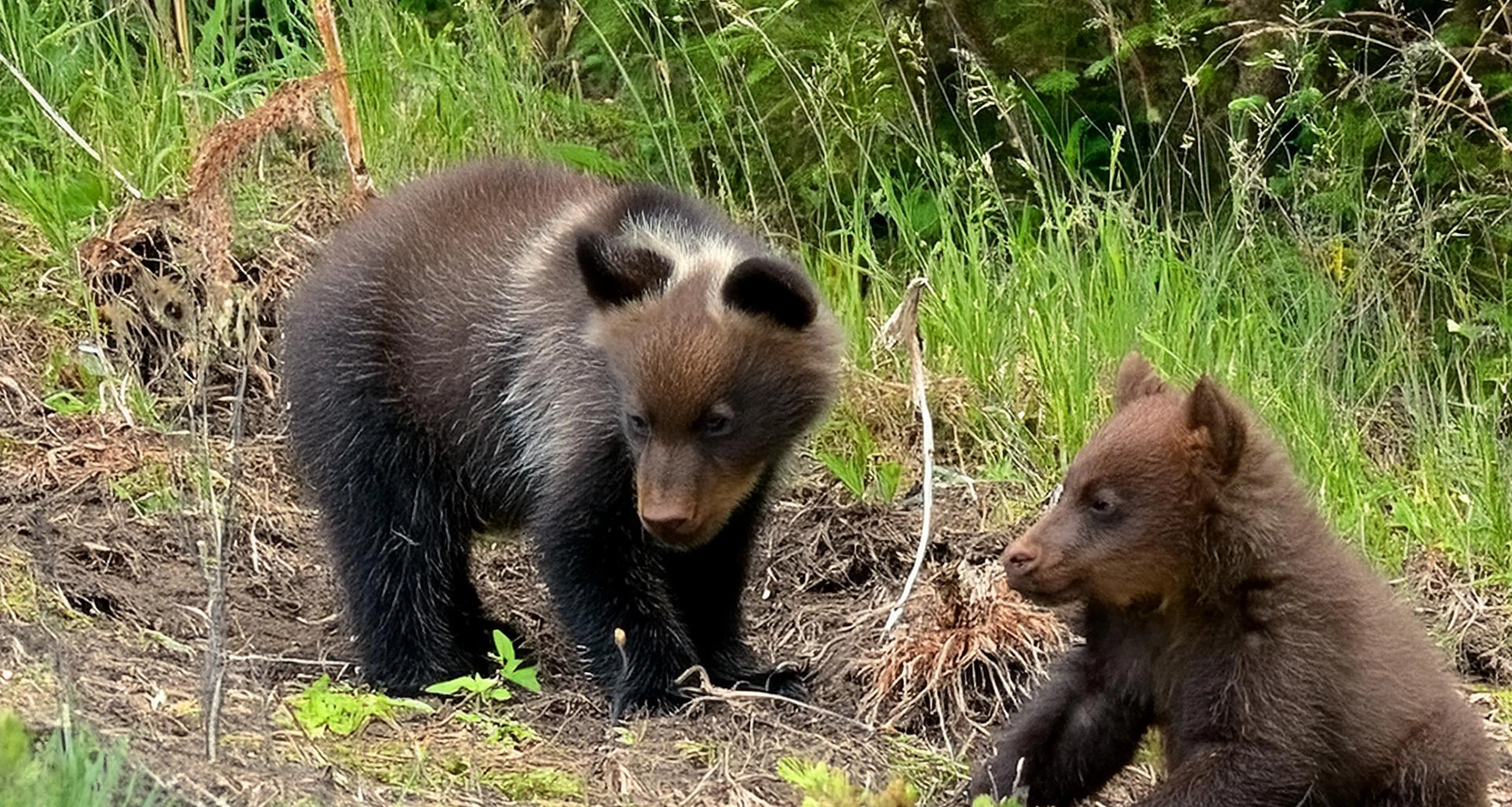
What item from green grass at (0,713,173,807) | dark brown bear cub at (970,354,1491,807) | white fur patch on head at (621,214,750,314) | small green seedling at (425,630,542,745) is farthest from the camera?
white fur patch on head at (621,214,750,314)

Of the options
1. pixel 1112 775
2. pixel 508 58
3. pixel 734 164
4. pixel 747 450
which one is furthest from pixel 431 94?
pixel 1112 775

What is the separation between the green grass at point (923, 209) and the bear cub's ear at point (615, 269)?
1.57 meters

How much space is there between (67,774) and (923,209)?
20.2ft

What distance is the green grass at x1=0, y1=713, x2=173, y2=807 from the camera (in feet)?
9.59

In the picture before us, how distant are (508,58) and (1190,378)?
12.7ft

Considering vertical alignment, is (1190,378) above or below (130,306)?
below

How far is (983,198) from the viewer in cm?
860

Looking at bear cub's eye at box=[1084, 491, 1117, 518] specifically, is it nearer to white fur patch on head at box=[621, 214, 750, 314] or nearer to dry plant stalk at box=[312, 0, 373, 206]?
white fur patch on head at box=[621, 214, 750, 314]

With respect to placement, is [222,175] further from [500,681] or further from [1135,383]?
[1135,383]

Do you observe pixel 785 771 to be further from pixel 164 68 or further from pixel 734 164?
pixel 164 68

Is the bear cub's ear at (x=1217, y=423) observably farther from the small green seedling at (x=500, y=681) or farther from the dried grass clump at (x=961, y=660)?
the small green seedling at (x=500, y=681)

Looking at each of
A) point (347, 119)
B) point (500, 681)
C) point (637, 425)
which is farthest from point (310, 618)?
point (347, 119)

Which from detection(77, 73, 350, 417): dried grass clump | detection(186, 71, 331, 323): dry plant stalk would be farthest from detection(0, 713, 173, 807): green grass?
detection(77, 73, 350, 417): dried grass clump

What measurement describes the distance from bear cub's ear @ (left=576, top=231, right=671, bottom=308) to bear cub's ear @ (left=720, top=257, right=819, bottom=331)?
22 cm
